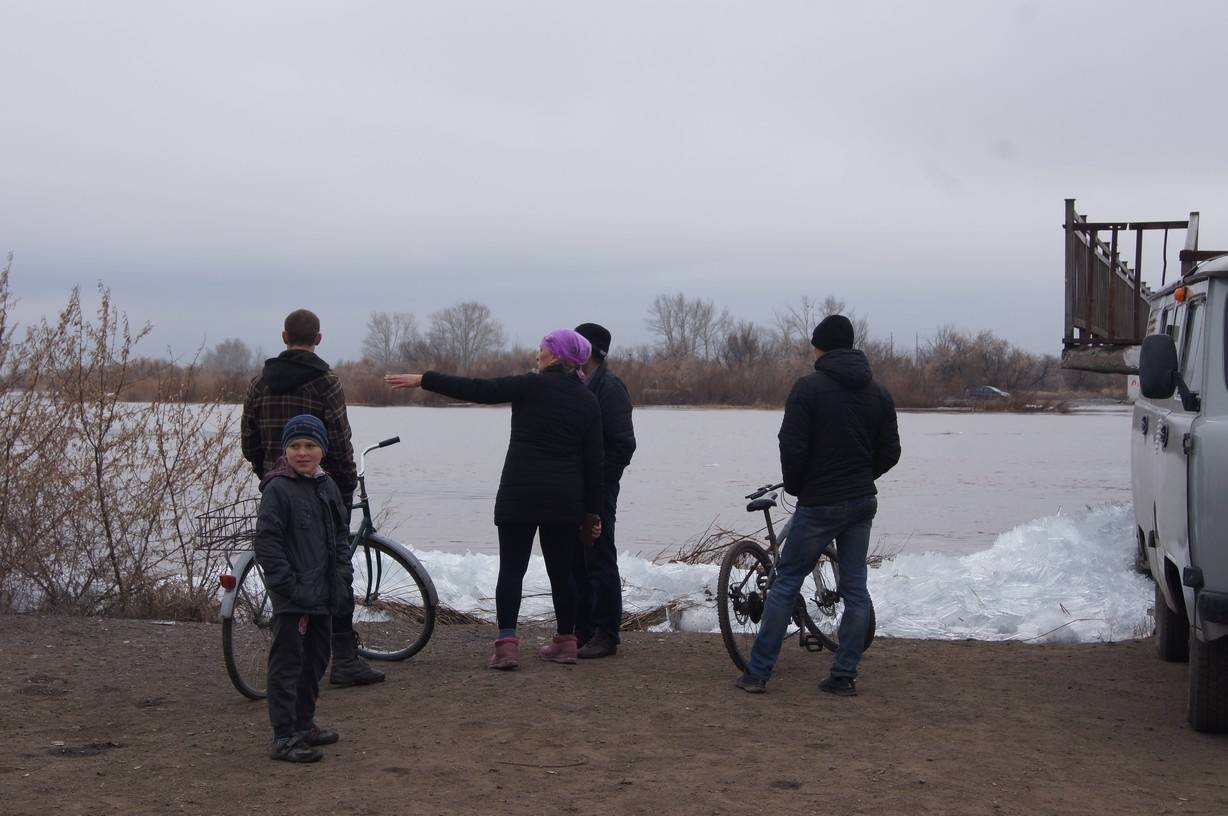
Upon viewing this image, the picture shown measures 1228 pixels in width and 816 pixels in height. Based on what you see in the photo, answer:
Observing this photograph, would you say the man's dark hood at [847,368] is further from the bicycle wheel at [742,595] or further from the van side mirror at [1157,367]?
the van side mirror at [1157,367]

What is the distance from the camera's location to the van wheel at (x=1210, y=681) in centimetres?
603

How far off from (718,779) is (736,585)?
229cm

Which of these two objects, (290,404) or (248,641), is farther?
(290,404)

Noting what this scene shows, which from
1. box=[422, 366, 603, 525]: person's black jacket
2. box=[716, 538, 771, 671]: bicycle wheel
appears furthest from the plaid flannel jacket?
box=[716, 538, 771, 671]: bicycle wheel

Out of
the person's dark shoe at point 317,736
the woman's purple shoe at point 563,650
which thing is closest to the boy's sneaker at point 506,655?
the woman's purple shoe at point 563,650

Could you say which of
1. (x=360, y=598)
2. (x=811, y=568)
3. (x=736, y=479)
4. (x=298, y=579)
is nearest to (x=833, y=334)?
(x=811, y=568)

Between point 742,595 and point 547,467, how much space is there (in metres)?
1.37

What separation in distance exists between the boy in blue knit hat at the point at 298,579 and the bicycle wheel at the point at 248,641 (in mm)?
883

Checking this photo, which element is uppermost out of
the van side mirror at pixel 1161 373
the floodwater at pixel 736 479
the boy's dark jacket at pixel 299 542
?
the van side mirror at pixel 1161 373

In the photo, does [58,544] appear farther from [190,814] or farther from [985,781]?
[985,781]

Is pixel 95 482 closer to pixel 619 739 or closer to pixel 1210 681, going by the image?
pixel 619 739

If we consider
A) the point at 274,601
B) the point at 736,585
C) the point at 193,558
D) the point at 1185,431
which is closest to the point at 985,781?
the point at 1185,431

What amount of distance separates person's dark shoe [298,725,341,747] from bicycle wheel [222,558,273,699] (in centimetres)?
90

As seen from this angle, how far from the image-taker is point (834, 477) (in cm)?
693
